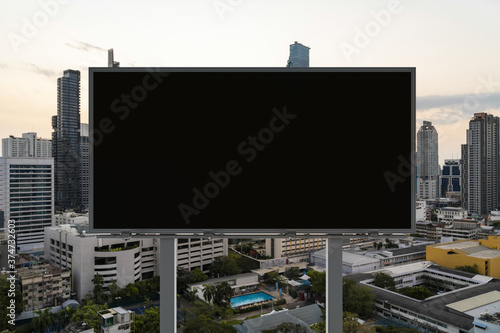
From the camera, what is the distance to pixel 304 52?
2.98 meters

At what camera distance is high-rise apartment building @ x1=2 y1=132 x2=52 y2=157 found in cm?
670

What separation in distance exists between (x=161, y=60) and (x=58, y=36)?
1746 mm

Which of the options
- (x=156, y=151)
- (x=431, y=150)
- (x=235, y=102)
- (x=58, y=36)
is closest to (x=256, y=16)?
(x=235, y=102)

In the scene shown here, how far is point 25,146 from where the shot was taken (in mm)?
7074

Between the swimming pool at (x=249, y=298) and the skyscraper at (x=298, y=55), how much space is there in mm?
4636

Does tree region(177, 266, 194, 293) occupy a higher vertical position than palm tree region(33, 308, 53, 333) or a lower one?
higher

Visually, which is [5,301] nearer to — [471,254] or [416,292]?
[416,292]

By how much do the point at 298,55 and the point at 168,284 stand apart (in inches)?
91.1

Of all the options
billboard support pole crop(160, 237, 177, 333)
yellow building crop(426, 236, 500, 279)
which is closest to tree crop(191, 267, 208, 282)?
billboard support pole crop(160, 237, 177, 333)

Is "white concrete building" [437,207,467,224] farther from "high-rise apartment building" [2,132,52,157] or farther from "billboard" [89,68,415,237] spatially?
"high-rise apartment building" [2,132,52,157]

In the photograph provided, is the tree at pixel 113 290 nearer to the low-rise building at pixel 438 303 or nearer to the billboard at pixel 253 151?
the low-rise building at pixel 438 303

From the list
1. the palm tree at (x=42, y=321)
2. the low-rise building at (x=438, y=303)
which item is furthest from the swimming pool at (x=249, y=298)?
the palm tree at (x=42, y=321)

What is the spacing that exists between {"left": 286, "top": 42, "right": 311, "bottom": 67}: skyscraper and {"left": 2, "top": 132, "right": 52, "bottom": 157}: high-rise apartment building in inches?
235

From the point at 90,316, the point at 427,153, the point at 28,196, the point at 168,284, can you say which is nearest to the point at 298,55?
the point at 168,284
